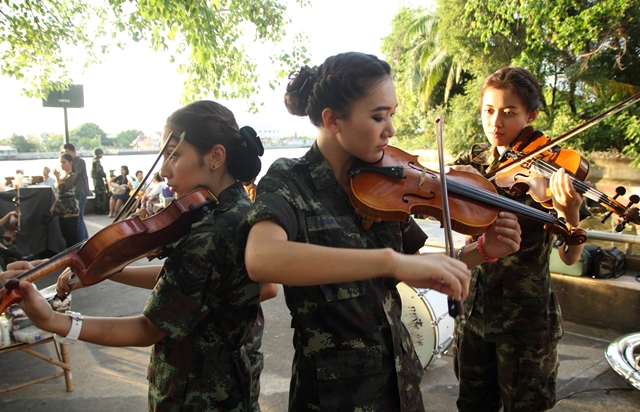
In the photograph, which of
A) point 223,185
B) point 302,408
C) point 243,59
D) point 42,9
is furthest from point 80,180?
point 302,408

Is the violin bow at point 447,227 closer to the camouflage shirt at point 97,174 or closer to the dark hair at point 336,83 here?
the dark hair at point 336,83

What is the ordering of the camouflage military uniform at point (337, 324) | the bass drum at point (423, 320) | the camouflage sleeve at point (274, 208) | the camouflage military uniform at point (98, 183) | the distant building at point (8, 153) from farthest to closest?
the distant building at point (8, 153) → the camouflage military uniform at point (98, 183) → the bass drum at point (423, 320) → the camouflage military uniform at point (337, 324) → the camouflage sleeve at point (274, 208)

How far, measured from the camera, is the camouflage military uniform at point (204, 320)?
1369 millimetres

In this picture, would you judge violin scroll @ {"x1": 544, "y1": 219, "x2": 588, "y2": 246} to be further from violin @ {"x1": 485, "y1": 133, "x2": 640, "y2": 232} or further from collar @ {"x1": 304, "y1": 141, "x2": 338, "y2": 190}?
collar @ {"x1": 304, "y1": 141, "x2": 338, "y2": 190}

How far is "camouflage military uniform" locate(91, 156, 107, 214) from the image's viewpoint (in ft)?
40.6

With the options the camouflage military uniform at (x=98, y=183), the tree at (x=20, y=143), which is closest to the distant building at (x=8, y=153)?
the tree at (x=20, y=143)

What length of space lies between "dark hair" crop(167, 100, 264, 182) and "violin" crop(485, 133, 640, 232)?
1242 mm

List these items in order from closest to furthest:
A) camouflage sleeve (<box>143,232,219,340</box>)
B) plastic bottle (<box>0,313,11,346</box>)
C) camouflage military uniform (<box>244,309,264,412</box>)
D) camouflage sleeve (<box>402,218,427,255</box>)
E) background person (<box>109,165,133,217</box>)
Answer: camouflage sleeve (<box>143,232,219,340</box>), camouflage sleeve (<box>402,218,427,255</box>), camouflage military uniform (<box>244,309,264,412</box>), plastic bottle (<box>0,313,11,346</box>), background person (<box>109,165,133,217</box>)

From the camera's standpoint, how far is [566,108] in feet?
44.0

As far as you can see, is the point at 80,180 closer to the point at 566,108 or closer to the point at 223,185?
the point at 223,185

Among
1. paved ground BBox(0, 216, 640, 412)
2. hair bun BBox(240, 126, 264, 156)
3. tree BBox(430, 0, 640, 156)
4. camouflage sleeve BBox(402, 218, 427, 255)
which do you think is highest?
tree BBox(430, 0, 640, 156)

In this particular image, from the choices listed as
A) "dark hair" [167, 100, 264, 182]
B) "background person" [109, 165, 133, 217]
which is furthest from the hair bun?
"background person" [109, 165, 133, 217]

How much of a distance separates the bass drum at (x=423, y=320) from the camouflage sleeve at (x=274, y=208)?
2.17 meters

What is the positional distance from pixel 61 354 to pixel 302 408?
305 centimetres
